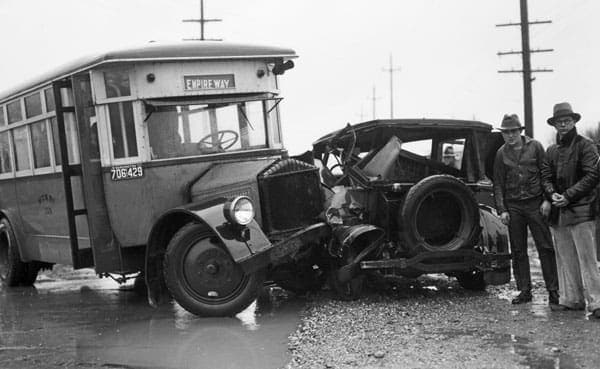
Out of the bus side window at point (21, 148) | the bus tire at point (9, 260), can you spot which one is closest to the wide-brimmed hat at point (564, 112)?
the bus side window at point (21, 148)

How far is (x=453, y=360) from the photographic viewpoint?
571cm

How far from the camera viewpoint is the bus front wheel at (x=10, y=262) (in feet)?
39.4

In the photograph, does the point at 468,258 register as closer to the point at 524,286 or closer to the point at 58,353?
the point at 524,286

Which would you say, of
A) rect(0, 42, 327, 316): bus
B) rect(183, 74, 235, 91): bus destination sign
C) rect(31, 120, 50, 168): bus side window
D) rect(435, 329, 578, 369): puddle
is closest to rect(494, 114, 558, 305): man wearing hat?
rect(435, 329, 578, 369): puddle

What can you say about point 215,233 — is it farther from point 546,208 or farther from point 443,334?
point 546,208

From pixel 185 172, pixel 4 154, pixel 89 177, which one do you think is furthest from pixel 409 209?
pixel 4 154

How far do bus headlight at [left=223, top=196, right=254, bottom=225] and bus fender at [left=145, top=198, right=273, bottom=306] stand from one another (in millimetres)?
110

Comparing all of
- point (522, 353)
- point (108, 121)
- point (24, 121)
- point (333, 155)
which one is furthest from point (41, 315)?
point (522, 353)

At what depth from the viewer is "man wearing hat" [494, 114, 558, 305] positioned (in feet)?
25.9

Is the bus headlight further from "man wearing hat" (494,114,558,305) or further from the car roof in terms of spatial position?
"man wearing hat" (494,114,558,305)

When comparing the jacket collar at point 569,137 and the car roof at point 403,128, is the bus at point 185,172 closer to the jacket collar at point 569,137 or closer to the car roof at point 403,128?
the car roof at point 403,128

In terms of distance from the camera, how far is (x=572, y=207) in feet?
24.2

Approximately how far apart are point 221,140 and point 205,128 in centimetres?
23

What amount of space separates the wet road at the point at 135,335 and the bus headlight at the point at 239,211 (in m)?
0.98
